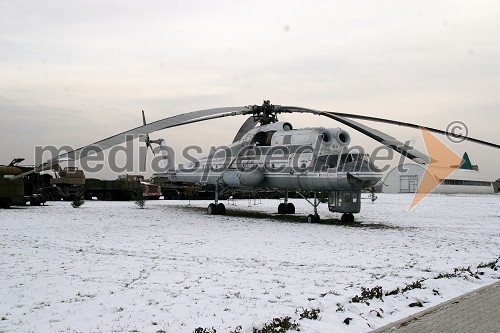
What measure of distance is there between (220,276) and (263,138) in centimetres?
1240

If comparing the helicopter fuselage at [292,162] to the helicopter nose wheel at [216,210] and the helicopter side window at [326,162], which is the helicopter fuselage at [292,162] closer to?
the helicopter side window at [326,162]

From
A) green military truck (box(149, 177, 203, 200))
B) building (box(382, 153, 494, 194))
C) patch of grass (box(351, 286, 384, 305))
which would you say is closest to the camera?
patch of grass (box(351, 286, 384, 305))

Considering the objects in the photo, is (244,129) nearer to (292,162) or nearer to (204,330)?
(292,162)

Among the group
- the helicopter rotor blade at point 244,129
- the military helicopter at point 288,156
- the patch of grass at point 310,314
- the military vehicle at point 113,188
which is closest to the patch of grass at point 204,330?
the patch of grass at point 310,314

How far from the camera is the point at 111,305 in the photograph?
602 cm

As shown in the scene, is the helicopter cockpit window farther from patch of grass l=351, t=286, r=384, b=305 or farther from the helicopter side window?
patch of grass l=351, t=286, r=384, b=305

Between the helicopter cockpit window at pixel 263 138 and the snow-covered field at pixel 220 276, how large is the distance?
5859 millimetres

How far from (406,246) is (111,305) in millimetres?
7770

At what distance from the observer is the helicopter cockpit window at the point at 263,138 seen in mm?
19578

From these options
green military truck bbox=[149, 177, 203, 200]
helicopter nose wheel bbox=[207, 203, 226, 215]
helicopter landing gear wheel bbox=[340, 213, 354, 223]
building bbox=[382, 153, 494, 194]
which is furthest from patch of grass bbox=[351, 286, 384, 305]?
building bbox=[382, 153, 494, 194]

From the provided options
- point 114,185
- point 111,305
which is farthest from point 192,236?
point 114,185

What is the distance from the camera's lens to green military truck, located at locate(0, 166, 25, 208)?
2375cm

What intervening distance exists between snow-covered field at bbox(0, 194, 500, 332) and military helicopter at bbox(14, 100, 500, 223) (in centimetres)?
255

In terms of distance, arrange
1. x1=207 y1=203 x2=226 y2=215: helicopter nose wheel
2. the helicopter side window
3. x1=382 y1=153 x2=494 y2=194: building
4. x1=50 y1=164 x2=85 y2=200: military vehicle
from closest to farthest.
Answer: the helicopter side window
x1=207 y1=203 x2=226 y2=215: helicopter nose wheel
x1=50 y1=164 x2=85 y2=200: military vehicle
x1=382 y1=153 x2=494 y2=194: building
